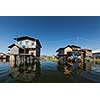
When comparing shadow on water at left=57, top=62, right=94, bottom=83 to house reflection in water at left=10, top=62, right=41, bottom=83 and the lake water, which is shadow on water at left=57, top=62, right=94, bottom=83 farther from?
house reflection in water at left=10, top=62, right=41, bottom=83

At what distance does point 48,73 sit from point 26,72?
594 millimetres

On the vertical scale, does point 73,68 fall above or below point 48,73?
above

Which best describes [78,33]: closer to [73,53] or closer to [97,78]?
[73,53]

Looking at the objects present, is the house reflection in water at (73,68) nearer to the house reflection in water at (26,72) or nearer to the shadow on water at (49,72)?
the shadow on water at (49,72)

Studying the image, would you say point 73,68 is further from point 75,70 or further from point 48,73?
point 48,73

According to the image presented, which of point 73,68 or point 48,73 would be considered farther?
point 73,68

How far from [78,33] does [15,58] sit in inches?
71.7

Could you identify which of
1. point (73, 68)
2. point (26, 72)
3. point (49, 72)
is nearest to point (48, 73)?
point (49, 72)

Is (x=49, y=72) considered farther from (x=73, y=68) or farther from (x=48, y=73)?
(x=73, y=68)

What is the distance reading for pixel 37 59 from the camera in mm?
6012

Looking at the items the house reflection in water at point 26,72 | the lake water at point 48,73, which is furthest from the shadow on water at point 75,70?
the house reflection in water at point 26,72

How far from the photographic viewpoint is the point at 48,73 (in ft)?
19.2

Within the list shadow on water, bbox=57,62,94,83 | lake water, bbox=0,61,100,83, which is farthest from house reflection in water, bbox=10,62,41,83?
shadow on water, bbox=57,62,94,83
